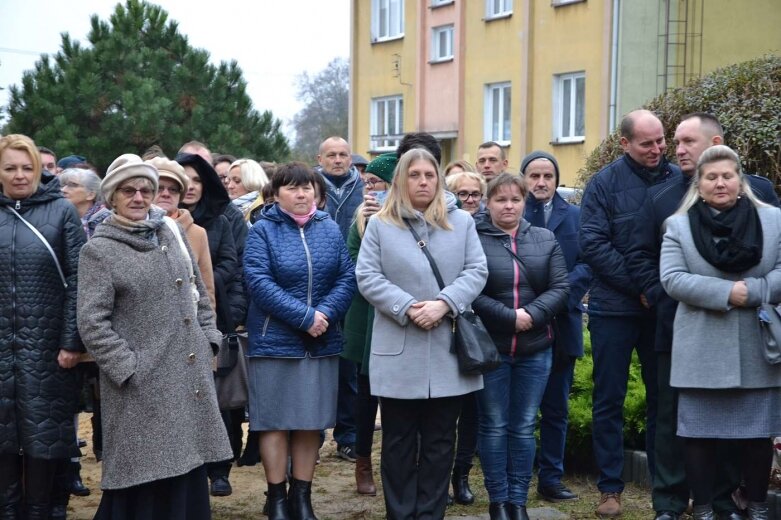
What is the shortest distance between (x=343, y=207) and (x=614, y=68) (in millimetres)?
15725

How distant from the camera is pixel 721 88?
9.42m

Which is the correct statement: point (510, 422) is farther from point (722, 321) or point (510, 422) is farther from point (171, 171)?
point (171, 171)

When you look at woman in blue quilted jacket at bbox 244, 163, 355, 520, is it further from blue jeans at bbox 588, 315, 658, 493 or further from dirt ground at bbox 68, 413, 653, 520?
blue jeans at bbox 588, 315, 658, 493

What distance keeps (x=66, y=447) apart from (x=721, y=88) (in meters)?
6.14

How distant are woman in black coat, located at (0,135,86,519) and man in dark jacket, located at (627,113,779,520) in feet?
10.5

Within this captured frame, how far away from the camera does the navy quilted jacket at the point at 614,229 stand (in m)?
6.60

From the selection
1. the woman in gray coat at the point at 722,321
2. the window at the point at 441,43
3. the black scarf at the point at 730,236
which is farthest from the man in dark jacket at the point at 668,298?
the window at the point at 441,43

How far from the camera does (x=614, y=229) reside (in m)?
6.70

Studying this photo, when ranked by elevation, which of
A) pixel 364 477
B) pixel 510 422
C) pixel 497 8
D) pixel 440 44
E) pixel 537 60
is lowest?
pixel 364 477

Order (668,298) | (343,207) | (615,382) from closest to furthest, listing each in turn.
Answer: (668,298) → (615,382) → (343,207)

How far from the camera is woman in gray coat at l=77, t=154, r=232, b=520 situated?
17.9ft

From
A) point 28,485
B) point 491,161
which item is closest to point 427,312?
point 28,485

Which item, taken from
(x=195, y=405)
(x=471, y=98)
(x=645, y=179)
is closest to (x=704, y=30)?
(x=471, y=98)

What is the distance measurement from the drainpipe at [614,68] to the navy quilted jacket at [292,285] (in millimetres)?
17387
